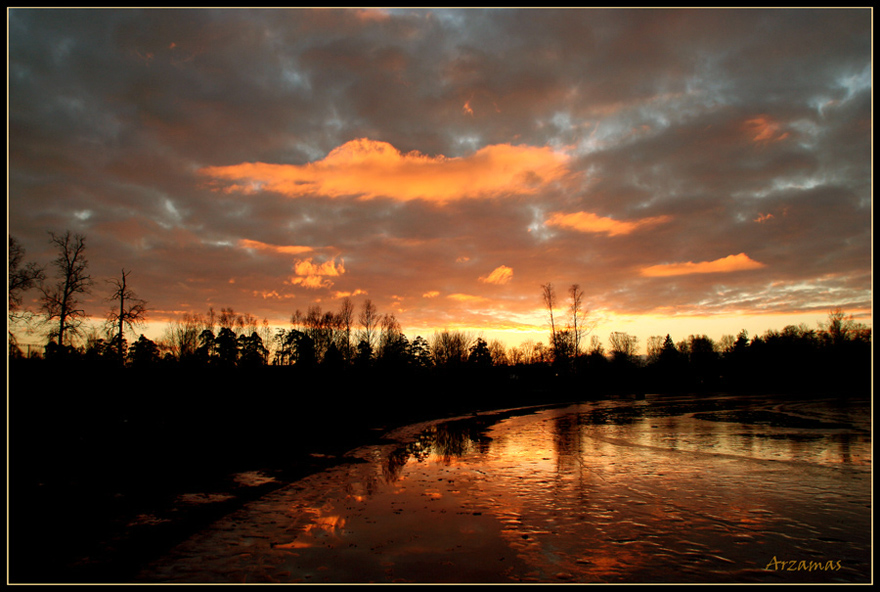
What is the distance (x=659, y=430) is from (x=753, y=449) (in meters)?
7.50

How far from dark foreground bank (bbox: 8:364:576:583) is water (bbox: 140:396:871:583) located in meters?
1.27

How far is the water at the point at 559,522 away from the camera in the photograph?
22.5 feet

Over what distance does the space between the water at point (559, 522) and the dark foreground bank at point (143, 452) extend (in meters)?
1.27

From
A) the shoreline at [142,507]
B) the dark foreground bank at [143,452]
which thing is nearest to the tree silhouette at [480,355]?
the dark foreground bank at [143,452]

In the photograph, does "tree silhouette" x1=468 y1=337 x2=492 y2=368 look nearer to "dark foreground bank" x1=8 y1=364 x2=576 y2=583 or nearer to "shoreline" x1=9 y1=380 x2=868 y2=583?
"dark foreground bank" x1=8 y1=364 x2=576 y2=583

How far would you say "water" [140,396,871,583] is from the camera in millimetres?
6867

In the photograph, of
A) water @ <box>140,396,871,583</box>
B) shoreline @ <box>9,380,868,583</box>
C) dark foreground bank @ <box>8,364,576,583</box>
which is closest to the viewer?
water @ <box>140,396,871,583</box>

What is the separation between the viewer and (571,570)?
681 cm

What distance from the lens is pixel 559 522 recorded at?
9.00 meters

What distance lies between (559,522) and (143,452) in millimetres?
16540

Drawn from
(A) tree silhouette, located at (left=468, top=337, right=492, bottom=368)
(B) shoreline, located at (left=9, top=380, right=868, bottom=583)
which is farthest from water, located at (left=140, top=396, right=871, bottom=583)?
(A) tree silhouette, located at (left=468, top=337, right=492, bottom=368)

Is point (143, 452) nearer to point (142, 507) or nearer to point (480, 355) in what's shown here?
point (142, 507)

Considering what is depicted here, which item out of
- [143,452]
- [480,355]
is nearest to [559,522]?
[143,452]

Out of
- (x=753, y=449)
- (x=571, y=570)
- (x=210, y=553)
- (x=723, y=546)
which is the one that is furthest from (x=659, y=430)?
(x=210, y=553)
